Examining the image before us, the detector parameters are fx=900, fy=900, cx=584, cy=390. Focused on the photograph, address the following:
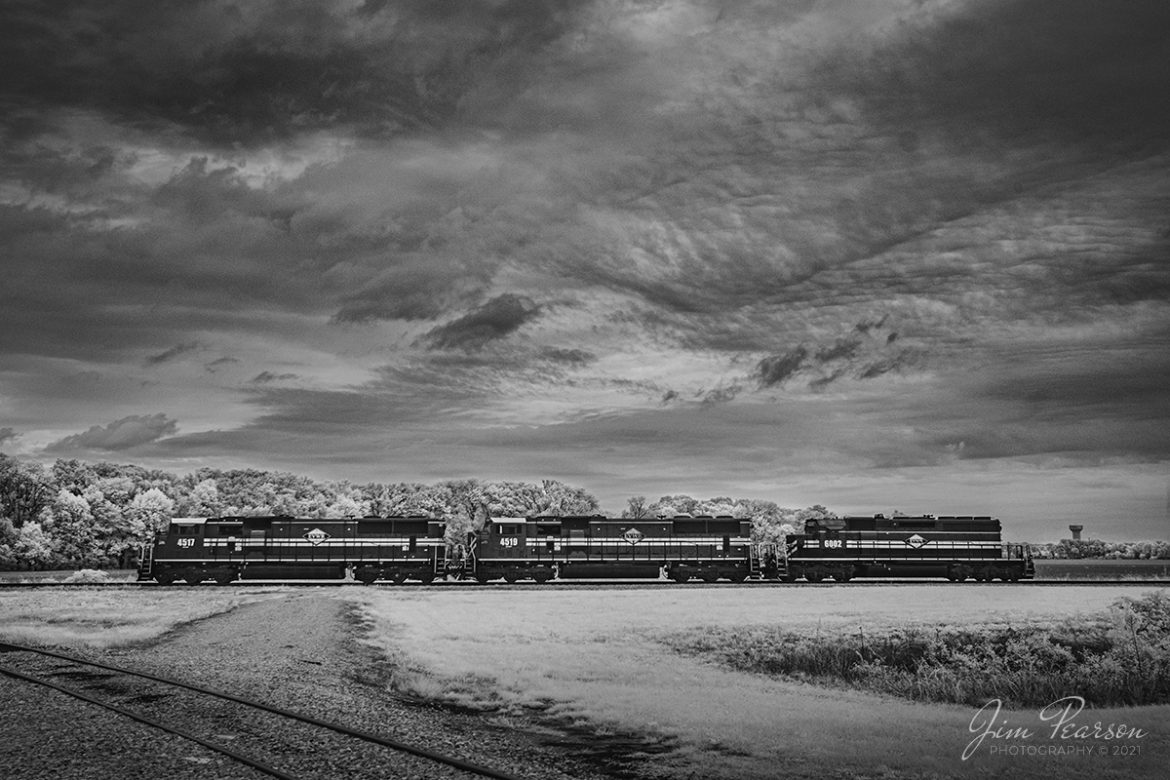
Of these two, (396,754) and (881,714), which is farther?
(881,714)

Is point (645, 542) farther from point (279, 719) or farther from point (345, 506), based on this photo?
point (345, 506)

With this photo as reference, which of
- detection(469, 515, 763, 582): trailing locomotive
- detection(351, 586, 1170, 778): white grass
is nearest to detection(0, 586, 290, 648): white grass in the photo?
detection(351, 586, 1170, 778): white grass

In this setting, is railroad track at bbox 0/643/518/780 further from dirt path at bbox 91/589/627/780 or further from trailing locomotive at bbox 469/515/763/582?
trailing locomotive at bbox 469/515/763/582

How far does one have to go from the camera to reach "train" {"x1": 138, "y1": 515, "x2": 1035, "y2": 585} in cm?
5316

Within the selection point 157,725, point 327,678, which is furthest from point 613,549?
point 157,725

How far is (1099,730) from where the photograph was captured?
50.1ft

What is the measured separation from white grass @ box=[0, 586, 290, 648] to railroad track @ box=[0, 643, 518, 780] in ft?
24.4

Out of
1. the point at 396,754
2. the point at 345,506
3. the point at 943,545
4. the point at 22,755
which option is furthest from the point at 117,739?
the point at 345,506

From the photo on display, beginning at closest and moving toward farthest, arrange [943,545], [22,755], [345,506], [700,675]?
[22,755] → [700,675] → [943,545] → [345,506]

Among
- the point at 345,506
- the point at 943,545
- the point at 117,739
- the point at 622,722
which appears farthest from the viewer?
the point at 345,506

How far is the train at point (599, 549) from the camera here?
53.2 m

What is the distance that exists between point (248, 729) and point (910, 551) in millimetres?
47434

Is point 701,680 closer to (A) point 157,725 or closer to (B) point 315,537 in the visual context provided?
(A) point 157,725

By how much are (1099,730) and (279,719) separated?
46.4 ft
